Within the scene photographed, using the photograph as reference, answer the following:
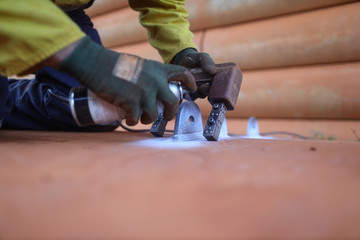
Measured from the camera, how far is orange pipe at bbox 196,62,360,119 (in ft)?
4.96

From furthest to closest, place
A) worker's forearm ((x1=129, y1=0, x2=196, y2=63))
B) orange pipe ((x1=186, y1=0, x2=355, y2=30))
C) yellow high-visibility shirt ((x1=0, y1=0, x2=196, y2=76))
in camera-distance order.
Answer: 1. orange pipe ((x1=186, y1=0, x2=355, y2=30))
2. worker's forearm ((x1=129, y1=0, x2=196, y2=63))
3. yellow high-visibility shirt ((x1=0, y1=0, x2=196, y2=76))

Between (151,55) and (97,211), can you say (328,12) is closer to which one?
(151,55)

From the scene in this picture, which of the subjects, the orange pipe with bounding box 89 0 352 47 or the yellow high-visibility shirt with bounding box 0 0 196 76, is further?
the orange pipe with bounding box 89 0 352 47

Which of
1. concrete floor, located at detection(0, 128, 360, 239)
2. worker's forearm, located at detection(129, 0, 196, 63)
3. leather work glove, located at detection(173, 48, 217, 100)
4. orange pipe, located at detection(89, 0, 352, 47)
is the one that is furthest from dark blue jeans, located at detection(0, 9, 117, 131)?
orange pipe, located at detection(89, 0, 352, 47)

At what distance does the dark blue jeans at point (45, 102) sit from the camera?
126 cm

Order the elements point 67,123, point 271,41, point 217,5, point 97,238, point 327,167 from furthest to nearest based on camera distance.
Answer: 1. point 217,5
2. point 271,41
3. point 67,123
4. point 327,167
5. point 97,238

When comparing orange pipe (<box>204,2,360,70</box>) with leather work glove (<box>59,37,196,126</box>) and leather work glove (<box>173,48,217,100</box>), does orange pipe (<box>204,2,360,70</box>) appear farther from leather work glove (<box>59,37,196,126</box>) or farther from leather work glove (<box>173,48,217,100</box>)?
leather work glove (<box>59,37,196,126</box>)

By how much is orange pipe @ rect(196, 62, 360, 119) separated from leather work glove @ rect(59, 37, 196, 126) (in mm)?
1172

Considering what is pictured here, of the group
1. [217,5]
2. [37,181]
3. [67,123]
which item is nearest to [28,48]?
[37,181]

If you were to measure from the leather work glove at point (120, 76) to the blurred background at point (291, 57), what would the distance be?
1.19 metres

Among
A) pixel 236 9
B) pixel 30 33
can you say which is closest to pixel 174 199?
pixel 30 33

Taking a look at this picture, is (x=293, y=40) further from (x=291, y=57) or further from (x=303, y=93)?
(x=303, y=93)

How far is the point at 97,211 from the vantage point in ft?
0.98

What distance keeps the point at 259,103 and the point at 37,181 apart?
1593mm
